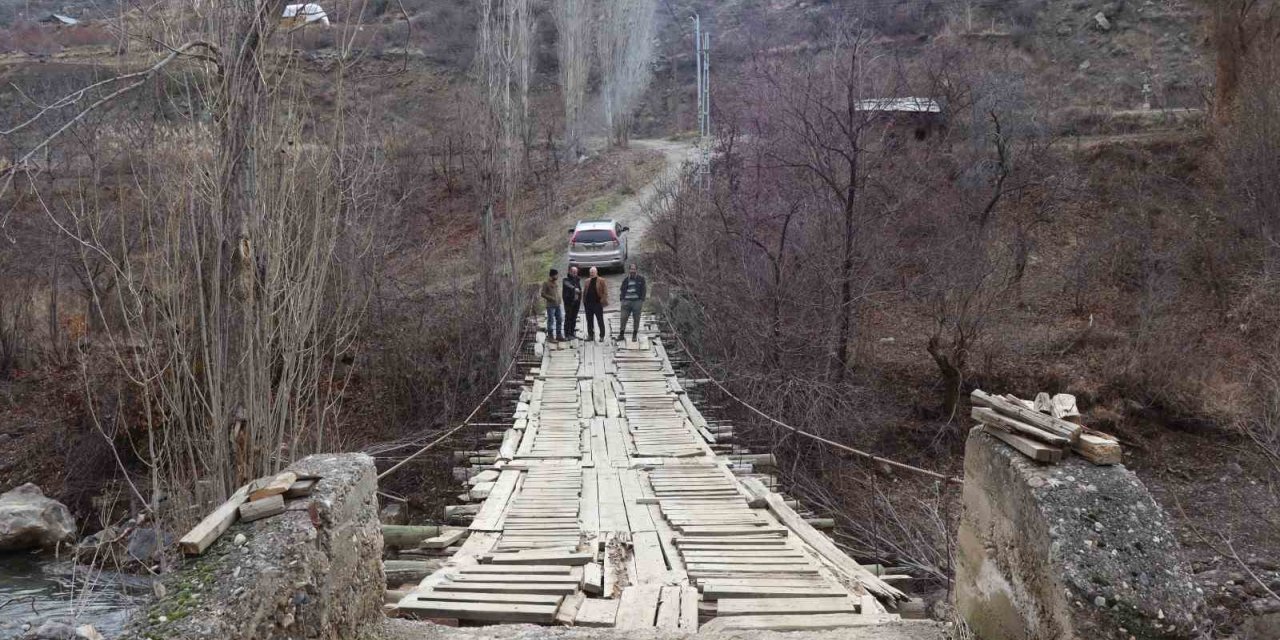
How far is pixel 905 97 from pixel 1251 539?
13037 mm

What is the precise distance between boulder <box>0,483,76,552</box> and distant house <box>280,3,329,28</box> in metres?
7.91

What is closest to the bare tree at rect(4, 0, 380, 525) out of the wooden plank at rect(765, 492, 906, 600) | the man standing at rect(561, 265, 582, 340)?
the wooden plank at rect(765, 492, 906, 600)

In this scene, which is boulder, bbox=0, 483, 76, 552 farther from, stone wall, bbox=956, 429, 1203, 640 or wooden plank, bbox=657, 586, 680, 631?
stone wall, bbox=956, 429, 1203, 640

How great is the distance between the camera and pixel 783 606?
13.5 feet

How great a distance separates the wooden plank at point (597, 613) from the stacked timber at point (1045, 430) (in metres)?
1.86

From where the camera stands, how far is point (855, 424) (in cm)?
1296

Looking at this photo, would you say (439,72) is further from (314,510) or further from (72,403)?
(314,510)

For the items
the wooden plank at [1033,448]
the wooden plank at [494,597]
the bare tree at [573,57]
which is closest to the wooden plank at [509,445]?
the wooden plank at [494,597]

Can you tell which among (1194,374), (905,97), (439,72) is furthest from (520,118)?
(439,72)

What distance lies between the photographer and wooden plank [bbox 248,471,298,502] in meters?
2.90

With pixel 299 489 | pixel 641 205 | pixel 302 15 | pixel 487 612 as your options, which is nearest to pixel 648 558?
pixel 487 612

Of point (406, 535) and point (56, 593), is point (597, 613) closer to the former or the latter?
point (406, 535)

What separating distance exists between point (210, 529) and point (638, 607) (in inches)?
81.7

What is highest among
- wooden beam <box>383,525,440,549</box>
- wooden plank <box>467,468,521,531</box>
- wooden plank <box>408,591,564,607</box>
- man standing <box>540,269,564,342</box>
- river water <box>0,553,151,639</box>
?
man standing <box>540,269,564,342</box>
